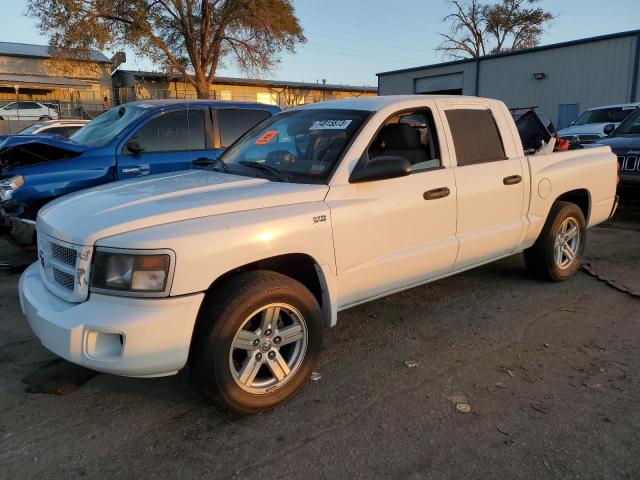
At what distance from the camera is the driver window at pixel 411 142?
389cm

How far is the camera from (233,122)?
688 centimetres

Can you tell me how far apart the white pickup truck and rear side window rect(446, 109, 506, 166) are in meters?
0.01

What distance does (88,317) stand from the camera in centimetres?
254

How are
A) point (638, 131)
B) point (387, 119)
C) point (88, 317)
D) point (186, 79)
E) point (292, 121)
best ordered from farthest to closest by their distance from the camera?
point (186, 79) < point (638, 131) < point (292, 121) < point (387, 119) < point (88, 317)

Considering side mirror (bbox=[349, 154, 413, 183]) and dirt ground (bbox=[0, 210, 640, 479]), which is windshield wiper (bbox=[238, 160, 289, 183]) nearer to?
side mirror (bbox=[349, 154, 413, 183])

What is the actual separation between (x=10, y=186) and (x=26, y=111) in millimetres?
28047

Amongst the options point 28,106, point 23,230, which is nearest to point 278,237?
point 23,230

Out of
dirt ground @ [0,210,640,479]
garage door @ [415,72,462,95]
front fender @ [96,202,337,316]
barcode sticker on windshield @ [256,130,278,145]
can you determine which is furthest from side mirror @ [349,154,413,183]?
garage door @ [415,72,462,95]

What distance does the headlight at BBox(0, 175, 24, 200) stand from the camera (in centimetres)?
535

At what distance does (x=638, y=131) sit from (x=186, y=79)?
2371 cm

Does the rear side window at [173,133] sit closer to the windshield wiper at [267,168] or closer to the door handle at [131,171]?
the door handle at [131,171]

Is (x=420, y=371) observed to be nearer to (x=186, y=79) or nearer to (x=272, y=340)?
(x=272, y=340)

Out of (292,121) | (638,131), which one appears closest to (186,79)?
(638,131)

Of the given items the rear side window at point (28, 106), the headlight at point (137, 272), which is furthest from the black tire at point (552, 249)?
the rear side window at point (28, 106)
